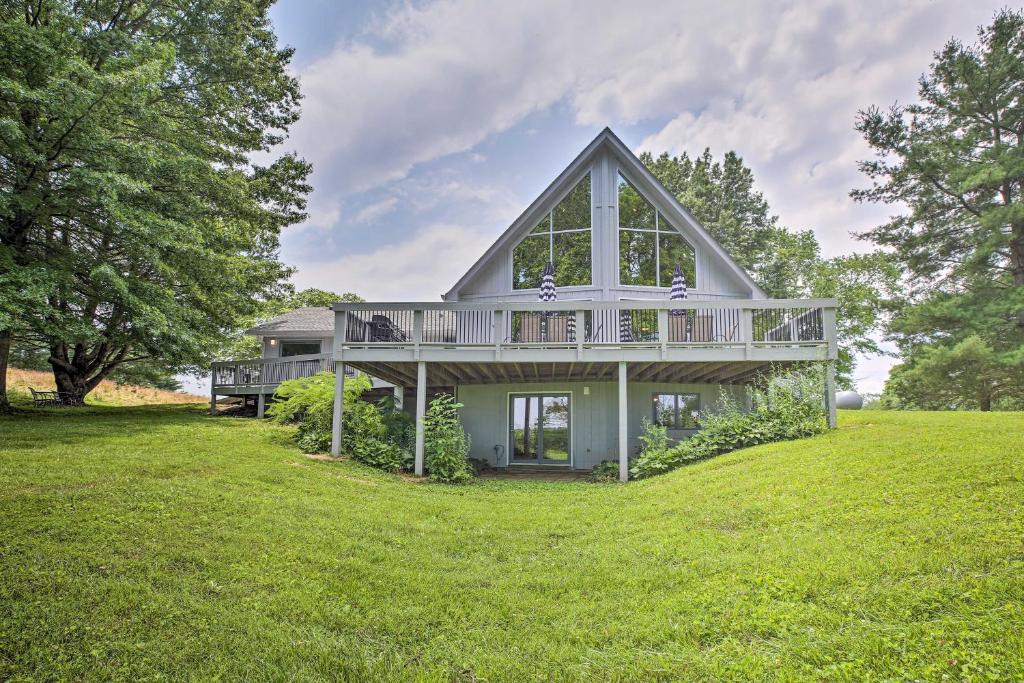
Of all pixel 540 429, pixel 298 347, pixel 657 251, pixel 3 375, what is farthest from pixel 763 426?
pixel 3 375

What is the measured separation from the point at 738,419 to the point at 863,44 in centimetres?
815

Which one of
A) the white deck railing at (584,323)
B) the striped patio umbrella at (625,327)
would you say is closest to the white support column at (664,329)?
the white deck railing at (584,323)

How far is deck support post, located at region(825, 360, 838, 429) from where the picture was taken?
1034cm

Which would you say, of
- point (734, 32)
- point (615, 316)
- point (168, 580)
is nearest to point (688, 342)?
point (615, 316)

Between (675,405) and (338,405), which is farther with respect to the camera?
(675,405)

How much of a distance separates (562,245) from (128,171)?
11.2m

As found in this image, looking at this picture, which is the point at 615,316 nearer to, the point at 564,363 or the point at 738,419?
the point at 564,363

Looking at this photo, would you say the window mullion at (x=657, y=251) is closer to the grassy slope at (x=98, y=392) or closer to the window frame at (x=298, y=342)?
the window frame at (x=298, y=342)

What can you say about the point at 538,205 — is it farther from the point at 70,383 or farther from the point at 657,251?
the point at 70,383

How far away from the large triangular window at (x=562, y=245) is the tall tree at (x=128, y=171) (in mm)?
8672

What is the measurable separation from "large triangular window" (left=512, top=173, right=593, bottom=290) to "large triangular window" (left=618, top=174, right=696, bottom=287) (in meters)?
0.92

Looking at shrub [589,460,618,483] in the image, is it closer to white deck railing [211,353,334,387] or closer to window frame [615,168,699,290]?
window frame [615,168,699,290]

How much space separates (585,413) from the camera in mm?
13539

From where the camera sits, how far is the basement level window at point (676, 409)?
13.6 m
